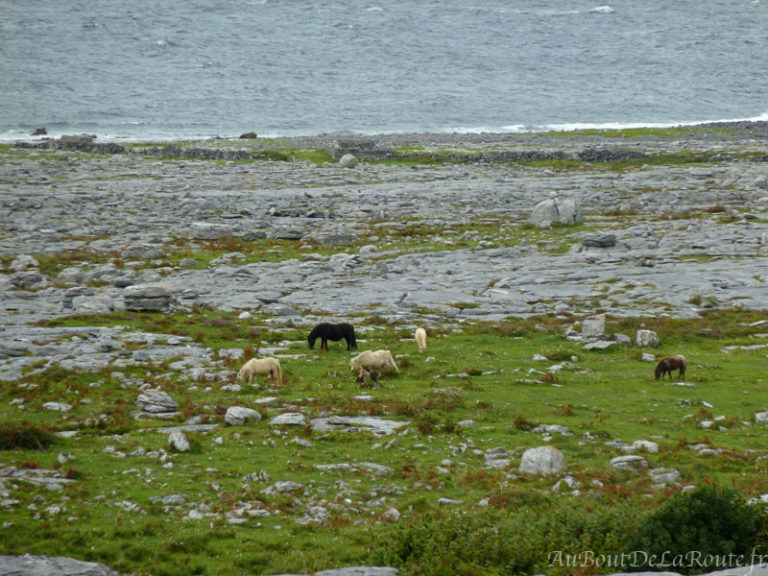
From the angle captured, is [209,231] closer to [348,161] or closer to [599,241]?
[599,241]

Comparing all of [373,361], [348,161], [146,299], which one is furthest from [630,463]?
[348,161]

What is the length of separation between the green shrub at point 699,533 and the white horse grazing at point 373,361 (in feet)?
42.4

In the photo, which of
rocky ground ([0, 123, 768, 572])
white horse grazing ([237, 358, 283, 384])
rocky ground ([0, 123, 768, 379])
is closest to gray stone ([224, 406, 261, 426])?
white horse grazing ([237, 358, 283, 384])

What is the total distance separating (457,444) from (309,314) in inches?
591

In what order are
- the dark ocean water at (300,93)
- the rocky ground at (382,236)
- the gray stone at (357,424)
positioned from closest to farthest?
the gray stone at (357,424) → the rocky ground at (382,236) → the dark ocean water at (300,93)

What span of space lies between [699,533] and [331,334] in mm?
17555

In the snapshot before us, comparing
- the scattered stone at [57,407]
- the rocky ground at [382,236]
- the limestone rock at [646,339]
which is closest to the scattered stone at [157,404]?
the scattered stone at [57,407]

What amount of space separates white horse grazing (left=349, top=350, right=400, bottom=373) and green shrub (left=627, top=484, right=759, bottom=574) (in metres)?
12.9

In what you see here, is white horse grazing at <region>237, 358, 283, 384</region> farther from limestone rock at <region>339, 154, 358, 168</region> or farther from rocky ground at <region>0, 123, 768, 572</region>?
limestone rock at <region>339, 154, 358, 168</region>

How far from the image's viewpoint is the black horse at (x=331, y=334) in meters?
27.3

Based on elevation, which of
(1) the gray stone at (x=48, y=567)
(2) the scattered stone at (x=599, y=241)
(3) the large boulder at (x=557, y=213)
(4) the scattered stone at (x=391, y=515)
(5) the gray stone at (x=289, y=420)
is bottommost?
(4) the scattered stone at (x=391, y=515)

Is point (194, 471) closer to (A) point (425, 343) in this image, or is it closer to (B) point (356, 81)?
(A) point (425, 343)

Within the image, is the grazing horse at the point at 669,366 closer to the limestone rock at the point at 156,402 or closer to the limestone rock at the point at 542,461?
the limestone rock at the point at 542,461

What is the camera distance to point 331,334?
27516mm
